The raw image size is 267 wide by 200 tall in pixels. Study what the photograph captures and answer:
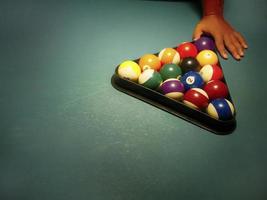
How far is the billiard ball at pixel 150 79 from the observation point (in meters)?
1.45

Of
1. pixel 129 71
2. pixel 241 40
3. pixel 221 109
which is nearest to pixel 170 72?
pixel 129 71

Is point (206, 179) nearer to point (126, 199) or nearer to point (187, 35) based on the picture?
point (126, 199)

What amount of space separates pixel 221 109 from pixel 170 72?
310mm

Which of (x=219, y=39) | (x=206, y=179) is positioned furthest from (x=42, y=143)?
(x=219, y=39)

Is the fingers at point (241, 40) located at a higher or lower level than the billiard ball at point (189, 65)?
higher

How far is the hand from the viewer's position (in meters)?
1.75

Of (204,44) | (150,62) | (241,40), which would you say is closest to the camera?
(150,62)

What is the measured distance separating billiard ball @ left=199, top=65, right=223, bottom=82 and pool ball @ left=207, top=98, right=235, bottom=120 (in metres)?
0.17

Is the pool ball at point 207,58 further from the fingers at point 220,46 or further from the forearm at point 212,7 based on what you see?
→ the forearm at point 212,7

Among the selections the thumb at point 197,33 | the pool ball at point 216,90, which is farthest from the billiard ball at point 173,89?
the thumb at point 197,33

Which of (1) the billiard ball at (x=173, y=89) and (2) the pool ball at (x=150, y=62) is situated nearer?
(1) the billiard ball at (x=173, y=89)

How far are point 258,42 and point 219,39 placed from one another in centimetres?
26

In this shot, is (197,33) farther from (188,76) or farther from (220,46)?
(188,76)

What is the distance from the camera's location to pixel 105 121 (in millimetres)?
1395
